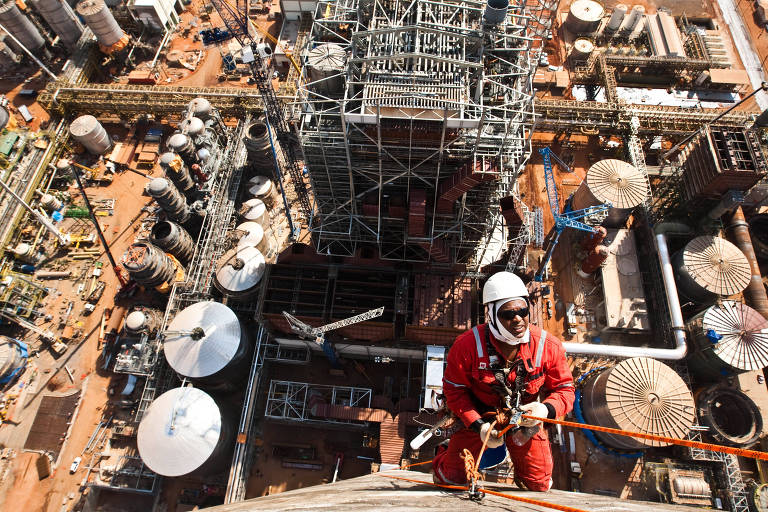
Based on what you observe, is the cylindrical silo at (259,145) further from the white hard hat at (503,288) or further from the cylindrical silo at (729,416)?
the cylindrical silo at (729,416)

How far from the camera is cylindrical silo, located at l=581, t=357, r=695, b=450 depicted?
1353 inches

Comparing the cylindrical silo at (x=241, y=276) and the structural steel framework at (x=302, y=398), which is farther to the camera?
the cylindrical silo at (x=241, y=276)

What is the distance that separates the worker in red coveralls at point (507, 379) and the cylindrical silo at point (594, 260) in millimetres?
29471

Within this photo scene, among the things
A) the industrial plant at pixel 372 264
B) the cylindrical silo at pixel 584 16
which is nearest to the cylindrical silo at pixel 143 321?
the industrial plant at pixel 372 264

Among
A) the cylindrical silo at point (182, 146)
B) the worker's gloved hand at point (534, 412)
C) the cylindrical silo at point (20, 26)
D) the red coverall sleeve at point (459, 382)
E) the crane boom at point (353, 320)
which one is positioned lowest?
the worker's gloved hand at point (534, 412)

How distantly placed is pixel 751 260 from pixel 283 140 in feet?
168

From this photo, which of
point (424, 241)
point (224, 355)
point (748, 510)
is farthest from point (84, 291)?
point (748, 510)

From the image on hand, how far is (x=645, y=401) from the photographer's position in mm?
34594

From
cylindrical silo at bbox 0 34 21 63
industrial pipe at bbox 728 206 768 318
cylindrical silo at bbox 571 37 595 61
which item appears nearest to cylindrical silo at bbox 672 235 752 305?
industrial pipe at bbox 728 206 768 318

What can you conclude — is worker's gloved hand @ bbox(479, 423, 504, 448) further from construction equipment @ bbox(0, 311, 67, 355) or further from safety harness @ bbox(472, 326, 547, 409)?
construction equipment @ bbox(0, 311, 67, 355)

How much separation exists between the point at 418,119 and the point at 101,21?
6045cm

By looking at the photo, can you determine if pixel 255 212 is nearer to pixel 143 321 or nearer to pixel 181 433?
pixel 143 321

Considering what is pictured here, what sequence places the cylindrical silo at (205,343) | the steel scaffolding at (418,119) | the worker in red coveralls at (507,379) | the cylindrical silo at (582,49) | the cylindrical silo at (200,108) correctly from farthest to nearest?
1. the cylindrical silo at (582,49)
2. the cylindrical silo at (200,108)
3. the cylindrical silo at (205,343)
4. the steel scaffolding at (418,119)
5. the worker in red coveralls at (507,379)

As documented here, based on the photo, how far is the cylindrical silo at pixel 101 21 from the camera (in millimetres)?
59688
